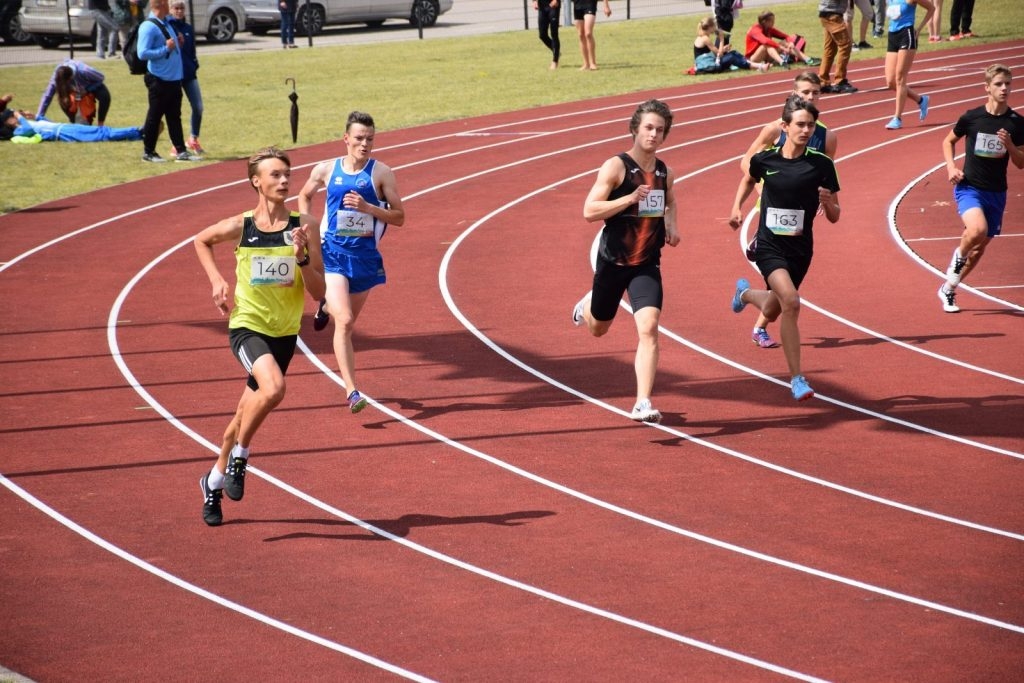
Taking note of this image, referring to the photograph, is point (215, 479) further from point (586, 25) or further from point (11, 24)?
point (11, 24)

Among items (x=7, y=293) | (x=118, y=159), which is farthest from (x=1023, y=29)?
(x=7, y=293)

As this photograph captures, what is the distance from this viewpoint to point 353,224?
9.20 m

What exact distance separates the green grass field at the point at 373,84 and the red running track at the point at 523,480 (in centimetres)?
563

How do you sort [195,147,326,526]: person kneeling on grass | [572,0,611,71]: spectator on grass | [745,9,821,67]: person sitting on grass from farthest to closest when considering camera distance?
1. [745,9,821,67]: person sitting on grass
2. [572,0,611,71]: spectator on grass
3. [195,147,326,526]: person kneeling on grass

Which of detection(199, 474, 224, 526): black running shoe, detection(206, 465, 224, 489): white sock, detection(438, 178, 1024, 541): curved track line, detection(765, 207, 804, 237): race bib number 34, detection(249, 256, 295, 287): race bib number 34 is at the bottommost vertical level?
detection(438, 178, 1024, 541): curved track line

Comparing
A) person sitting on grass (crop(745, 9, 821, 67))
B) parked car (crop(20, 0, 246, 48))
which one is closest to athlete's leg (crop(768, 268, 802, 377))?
person sitting on grass (crop(745, 9, 821, 67))

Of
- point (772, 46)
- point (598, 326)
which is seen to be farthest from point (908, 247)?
point (772, 46)

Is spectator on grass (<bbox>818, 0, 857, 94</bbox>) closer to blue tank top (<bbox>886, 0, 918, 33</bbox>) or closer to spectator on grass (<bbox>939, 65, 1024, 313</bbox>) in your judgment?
blue tank top (<bbox>886, 0, 918, 33</bbox>)

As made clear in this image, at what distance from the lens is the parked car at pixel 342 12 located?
34.8m

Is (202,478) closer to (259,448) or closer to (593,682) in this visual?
(259,448)

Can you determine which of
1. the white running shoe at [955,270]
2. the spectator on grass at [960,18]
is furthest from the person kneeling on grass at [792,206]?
the spectator on grass at [960,18]

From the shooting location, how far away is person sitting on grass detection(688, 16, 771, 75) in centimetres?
2633

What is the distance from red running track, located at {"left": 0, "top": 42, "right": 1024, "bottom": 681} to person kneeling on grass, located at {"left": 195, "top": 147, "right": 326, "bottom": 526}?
36 centimetres

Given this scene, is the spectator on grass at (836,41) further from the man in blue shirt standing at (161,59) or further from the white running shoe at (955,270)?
the white running shoe at (955,270)
